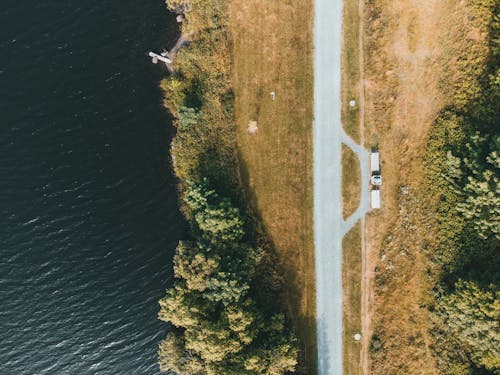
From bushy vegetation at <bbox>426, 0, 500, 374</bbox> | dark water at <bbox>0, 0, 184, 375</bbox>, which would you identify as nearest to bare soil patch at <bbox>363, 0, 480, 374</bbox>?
bushy vegetation at <bbox>426, 0, 500, 374</bbox>

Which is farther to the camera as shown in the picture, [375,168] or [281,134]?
[281,134]

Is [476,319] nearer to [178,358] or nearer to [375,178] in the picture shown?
[375,178]

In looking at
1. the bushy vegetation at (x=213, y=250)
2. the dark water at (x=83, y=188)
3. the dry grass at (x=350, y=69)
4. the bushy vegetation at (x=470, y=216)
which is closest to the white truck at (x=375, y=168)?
the dry grass at (x=350, y=69)

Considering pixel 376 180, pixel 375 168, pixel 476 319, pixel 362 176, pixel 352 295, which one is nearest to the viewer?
pixel 476 319

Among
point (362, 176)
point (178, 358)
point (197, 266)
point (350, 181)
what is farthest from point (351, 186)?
point (178, 358)

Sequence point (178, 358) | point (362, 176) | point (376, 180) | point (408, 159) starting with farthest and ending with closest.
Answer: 1. point (362, 176)
2. point (408, 159)
3. point (376, 180)
4. point (178, 358)

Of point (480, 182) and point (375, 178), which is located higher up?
point (375, 178)

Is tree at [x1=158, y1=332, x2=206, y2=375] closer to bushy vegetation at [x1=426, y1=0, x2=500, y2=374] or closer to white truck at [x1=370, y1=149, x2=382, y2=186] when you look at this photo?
bushy vegetation at [x1=426, y1=0, x2=500, y2=374]

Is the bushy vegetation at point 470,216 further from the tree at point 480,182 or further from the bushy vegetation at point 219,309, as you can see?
the bushy vegetation at point 219,309
